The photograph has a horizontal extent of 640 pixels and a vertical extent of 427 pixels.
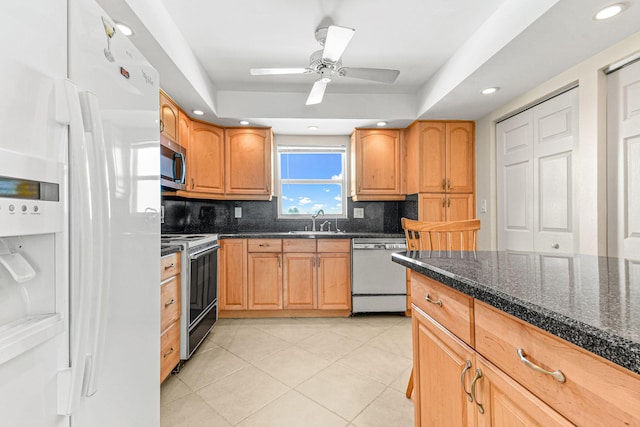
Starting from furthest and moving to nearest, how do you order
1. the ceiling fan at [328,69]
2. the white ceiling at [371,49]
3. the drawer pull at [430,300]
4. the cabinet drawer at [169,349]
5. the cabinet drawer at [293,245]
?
the cabinet drawer at [293,245] < the ceiling fan at [328,69] < the cabinet drawer at [169,349] < the white ceiling at [371,49] < the drawer pull at [430,300]

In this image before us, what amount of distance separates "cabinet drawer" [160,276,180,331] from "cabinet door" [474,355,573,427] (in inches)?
69.3

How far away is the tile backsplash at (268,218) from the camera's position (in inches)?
142

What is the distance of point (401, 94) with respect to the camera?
3.19 m

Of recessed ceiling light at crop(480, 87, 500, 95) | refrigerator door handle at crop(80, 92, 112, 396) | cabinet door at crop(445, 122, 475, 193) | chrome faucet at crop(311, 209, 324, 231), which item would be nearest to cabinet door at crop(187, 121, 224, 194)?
chrome faucet at crop(311, 209, 324, 231)

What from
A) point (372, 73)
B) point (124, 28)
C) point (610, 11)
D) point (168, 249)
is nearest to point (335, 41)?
point (372, 73)

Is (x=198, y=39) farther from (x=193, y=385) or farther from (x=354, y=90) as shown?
(x=193, y=385)

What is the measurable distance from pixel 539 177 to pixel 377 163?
1581 millimetres

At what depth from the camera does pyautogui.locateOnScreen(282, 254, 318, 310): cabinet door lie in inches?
126

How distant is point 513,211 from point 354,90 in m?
1.97

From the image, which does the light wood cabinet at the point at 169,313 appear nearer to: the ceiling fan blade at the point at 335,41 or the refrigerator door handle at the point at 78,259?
the refrigerator door handle at the point at 78,259

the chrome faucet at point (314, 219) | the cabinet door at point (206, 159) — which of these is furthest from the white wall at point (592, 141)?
the cabinet door at point (206, 159)

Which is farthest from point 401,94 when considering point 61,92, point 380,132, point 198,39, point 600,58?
point 61,92

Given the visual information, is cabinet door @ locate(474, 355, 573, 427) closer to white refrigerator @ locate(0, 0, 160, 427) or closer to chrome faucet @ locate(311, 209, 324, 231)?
white refrigerator @ locate(0, 0, 160, 427)

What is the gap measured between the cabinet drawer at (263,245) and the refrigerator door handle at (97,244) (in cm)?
241
